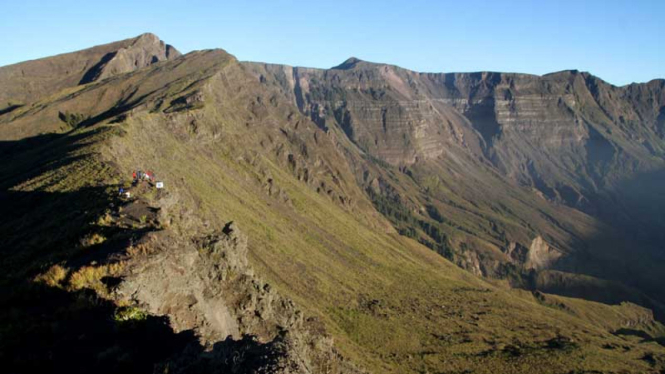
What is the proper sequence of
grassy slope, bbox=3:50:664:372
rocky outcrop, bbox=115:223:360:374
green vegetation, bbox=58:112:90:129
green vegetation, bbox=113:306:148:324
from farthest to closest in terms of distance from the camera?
green vegetation, bbox=58:112:90:129
grassy slope, bbox=3:50:664:372
green vegetation, bbox=113:306:148:324
rocky outcrop, bbox=115:223:360:374

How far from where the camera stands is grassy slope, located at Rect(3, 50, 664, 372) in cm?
6888

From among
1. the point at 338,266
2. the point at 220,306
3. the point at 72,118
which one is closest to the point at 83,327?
the point at 220,306

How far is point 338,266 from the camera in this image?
3967 inches

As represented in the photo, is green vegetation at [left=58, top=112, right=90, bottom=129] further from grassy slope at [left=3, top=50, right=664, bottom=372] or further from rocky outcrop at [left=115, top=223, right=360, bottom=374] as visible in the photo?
rocky outcrop at [left=115, top=223, right=360, bottom=374]

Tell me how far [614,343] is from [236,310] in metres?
98.2

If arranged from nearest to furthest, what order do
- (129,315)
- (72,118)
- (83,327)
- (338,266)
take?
(83,327) < (129,315) < (338,266) < (72,118)

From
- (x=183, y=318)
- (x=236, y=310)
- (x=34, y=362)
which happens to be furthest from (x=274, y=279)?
(x=34, y=362)

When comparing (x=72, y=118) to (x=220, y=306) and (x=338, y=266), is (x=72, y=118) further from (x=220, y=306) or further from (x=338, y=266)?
(x=220, y=306)

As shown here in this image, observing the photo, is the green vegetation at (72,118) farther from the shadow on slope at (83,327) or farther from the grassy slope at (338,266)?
the shadow on slope at (83,327)

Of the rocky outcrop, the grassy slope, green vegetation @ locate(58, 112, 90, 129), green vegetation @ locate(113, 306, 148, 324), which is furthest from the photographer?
green vegetation @ locate(58, 112, 90, 129)

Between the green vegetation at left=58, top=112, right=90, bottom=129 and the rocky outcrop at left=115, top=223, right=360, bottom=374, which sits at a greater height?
the green vegetation at left=58, top=112, right=90, bottom=129

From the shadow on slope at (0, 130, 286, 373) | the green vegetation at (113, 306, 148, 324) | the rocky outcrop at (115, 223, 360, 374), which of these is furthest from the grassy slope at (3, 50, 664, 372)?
the green vegetation at (113, 306, 148, 324)

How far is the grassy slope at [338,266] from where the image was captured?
68.9 m

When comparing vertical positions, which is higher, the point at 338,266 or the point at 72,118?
the point at 72,118
